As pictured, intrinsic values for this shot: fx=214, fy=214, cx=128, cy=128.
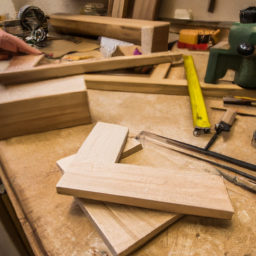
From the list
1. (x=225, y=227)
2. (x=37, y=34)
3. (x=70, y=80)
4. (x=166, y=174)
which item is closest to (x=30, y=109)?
(x=70, y=80)

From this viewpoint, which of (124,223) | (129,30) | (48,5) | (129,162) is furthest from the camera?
(48,5)

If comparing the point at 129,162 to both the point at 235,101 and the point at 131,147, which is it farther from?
the point at 235,101

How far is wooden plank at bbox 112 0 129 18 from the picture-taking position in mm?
2053

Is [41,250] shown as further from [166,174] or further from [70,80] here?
[70,80]

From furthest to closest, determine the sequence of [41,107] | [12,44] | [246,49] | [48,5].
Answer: [48,5]
[12,44]
[246,49]
[41,107]

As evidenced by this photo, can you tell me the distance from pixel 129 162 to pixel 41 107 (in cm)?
41

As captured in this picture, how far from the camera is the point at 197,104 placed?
97cm

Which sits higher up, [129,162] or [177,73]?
[177,73]

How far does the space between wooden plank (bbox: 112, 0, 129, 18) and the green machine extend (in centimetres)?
128

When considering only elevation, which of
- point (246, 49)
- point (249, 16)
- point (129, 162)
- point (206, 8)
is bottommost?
point (129, 162)

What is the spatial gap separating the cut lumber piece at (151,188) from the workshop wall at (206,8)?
197 centimetres

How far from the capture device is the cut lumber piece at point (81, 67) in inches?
37.6

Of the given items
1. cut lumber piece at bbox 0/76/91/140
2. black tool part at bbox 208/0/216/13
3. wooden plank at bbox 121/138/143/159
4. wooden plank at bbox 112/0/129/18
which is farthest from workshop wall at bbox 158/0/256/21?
wooden plank at bbox 121/138/143/159

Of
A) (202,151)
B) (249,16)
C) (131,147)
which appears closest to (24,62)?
(131,147)
